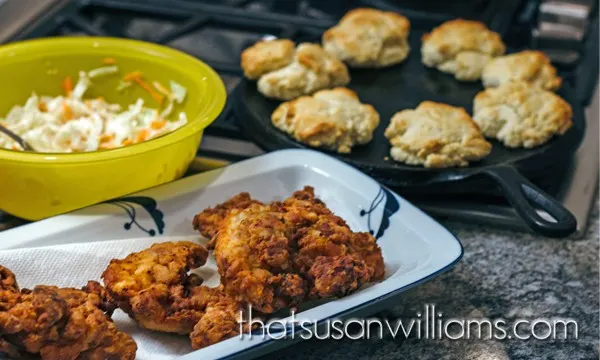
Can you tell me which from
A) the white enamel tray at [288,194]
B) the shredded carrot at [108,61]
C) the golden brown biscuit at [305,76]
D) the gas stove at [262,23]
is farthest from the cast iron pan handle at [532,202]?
the shredded carrot at [108,61]

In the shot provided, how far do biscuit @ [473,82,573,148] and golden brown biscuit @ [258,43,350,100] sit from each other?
28 centimetres

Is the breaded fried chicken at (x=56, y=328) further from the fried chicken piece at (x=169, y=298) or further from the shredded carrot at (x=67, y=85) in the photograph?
the shredded carrot at (x=67, y=85)

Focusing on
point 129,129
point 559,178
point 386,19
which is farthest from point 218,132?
point 559,178

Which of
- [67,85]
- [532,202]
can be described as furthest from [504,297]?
[67,85]

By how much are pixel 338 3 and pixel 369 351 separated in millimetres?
1226

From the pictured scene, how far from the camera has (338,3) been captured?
6.68 ft

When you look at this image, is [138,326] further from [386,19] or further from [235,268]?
[386,19]

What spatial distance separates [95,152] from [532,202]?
64 cm

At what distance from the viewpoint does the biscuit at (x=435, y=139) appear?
4.25 feet

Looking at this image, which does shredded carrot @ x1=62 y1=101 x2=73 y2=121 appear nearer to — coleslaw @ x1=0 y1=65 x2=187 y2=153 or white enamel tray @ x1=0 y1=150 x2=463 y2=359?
coleslaw @ x1=0 y1=65 x2=187 y2=153

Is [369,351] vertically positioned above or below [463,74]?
below

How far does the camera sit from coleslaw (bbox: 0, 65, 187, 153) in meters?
1.31

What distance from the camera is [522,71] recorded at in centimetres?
157

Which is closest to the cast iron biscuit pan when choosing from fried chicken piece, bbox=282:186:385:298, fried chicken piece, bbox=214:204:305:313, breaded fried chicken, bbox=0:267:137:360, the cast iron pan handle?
the cast iron pan handle
